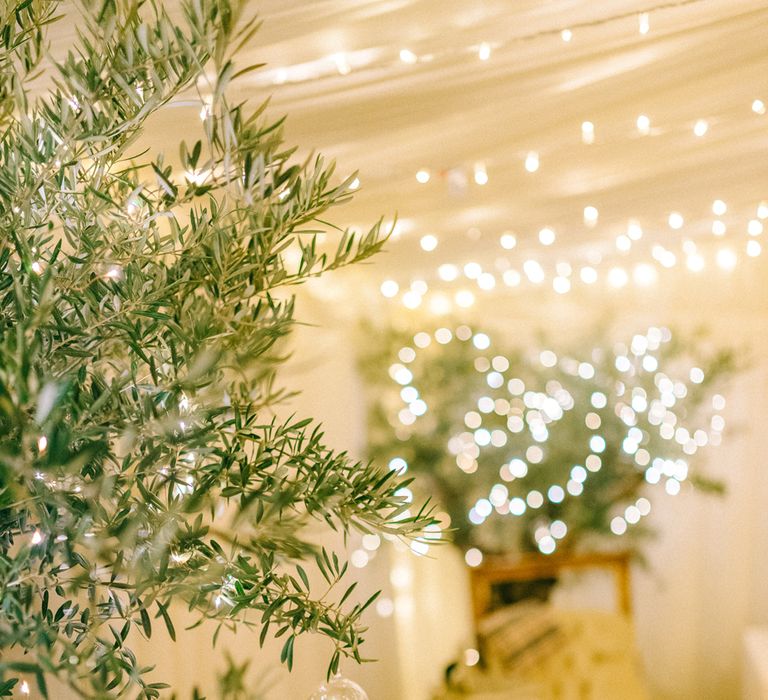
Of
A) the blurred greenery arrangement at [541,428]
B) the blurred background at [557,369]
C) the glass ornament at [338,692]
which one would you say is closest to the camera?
the glass ornament at [338,692]

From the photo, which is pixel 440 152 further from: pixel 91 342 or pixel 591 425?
pixel 591 425

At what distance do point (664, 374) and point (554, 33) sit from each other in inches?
99.3

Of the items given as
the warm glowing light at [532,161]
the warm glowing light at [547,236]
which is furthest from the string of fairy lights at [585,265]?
the warm glowing light at [532,161]

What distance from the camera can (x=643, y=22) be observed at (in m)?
1.98

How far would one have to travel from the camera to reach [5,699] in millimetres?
→ 1595

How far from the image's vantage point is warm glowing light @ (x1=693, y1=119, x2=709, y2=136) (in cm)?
256

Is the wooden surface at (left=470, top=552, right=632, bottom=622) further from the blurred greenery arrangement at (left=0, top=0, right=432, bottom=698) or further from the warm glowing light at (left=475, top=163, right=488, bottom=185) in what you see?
the blurred greenery arrangement at (left=0, top=0, right=432, bottom=698)

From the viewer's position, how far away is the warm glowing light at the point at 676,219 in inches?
128

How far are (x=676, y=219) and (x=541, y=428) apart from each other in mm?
1233

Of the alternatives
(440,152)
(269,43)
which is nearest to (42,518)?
(269,43)

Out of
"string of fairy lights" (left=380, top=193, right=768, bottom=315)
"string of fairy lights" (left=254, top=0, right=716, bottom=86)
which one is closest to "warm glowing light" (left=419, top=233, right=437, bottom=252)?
"string of fairy lights" (left=380, top=193, right=768, bottom=315)

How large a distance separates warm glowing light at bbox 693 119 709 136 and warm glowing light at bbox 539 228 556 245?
87 centimetres

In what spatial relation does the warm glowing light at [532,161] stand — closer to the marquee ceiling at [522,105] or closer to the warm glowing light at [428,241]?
the marquee ceiling at [522,105]

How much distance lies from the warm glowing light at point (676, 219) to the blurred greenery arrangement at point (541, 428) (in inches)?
36.8
